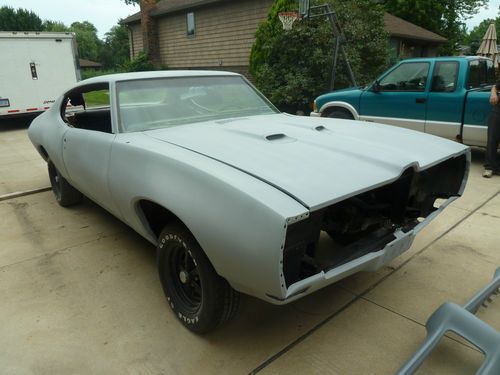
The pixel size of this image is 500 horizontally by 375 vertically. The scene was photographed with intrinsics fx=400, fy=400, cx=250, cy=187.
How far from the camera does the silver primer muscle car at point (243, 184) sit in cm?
182

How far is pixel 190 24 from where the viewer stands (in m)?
18.2

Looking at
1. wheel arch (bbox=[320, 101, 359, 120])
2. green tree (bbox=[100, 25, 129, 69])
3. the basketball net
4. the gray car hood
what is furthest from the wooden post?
green tree (bbox=[100, 25, 129, 69])

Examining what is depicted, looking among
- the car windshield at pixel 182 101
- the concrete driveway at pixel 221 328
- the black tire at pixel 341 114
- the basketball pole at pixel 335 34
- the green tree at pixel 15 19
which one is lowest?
the concrete driveway at pixel 221 328

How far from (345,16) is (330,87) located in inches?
82.9

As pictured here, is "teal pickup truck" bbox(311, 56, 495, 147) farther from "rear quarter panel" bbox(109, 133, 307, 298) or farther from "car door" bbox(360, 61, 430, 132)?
"rear quarter panel" bbox(109, 133, 307, 298)

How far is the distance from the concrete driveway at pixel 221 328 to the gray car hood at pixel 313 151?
975mm

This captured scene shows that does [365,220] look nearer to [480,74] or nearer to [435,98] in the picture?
[435,98]

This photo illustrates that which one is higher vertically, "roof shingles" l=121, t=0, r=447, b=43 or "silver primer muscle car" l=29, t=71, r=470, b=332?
"roof shingles" l=121, t=0, r=447, b=43

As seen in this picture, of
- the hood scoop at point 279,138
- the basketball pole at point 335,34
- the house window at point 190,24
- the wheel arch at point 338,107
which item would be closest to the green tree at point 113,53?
the house window at point 190,24

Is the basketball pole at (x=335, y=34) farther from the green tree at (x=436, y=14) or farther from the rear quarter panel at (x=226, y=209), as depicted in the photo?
the green tree at (x=436, y=14)

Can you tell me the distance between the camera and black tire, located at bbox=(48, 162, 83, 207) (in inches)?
177

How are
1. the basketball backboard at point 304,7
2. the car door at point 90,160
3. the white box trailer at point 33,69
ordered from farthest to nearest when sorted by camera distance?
the white box trailer at point 33,69, the basketball backboard at point 304,7, the car door at point 90,160

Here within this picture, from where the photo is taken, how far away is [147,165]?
2.39 metres

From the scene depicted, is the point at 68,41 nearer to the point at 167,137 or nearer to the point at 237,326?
the point at 167,137
